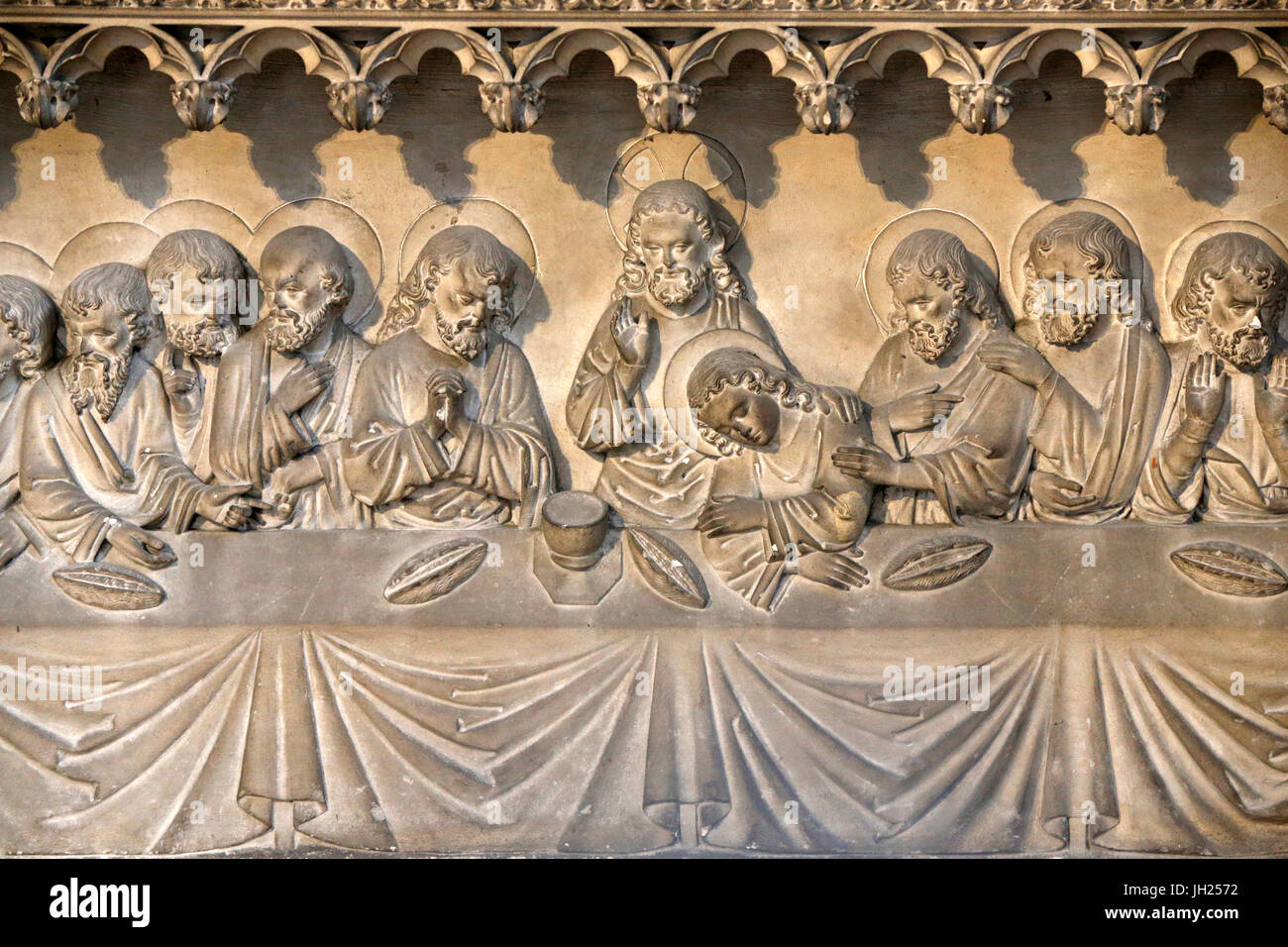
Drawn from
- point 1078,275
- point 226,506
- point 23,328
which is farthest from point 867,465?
point 23,328

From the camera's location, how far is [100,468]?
7016 millimetres

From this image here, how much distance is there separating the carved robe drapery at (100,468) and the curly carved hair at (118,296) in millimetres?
128

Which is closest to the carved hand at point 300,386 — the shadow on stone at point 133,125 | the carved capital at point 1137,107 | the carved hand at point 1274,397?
the shadow on stone at point 133,125

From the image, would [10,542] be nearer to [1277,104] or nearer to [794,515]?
[794,515]

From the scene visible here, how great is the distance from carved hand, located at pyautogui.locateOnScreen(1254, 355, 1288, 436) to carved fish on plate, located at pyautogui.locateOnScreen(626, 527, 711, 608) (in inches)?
78.9

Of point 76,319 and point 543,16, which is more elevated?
point 543,16

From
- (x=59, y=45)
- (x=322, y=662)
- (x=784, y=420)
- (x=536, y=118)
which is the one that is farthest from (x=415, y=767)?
(x=59, y=45)

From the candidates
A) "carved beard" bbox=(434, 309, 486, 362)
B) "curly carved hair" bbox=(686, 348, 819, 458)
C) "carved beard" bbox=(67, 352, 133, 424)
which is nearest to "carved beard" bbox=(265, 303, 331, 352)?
"carved beard" bbox=(434, 309, 486, 362)

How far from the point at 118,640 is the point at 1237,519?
3.84 m

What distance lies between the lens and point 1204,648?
676 centimetres

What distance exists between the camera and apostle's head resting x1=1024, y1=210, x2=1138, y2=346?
6.93 m

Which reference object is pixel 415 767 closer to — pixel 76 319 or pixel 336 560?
pixel 336 560

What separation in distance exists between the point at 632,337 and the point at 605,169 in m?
0.65

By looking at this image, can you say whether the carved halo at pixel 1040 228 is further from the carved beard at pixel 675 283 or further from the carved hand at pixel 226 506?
the carved hand at pixel 226 506
